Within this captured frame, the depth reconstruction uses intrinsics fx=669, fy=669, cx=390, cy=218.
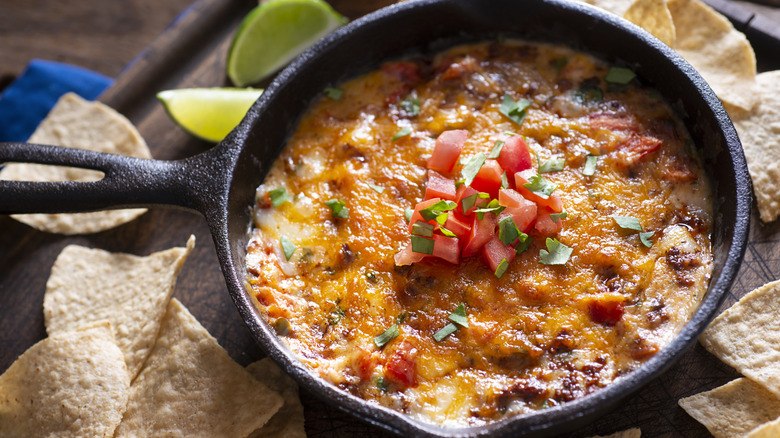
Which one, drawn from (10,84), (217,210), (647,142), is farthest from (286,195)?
(10,84)

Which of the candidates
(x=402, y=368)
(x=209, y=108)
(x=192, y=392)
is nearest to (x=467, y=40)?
(x=209, y=108)

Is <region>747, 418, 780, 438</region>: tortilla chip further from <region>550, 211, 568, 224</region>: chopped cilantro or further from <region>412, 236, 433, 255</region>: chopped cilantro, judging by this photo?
Result: <region>412, 236, 433, 255</region>: chopped cilantro

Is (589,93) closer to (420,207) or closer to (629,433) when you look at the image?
(420,207)

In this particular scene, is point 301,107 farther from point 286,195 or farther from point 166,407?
point 166,407

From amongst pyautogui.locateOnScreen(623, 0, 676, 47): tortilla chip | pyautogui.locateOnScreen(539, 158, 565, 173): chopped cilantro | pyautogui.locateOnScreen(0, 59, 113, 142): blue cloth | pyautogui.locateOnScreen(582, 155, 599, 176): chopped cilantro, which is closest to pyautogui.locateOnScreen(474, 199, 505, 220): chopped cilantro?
pyautogui.locateOnScreen(539, 158, 565, 173): chopped cilantro

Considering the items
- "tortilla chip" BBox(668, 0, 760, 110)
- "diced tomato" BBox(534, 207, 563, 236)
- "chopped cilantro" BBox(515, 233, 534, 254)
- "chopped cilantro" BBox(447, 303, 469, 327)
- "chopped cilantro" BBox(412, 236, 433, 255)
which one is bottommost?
"chopped cilantro" BBox(447, 303, 469, 327)

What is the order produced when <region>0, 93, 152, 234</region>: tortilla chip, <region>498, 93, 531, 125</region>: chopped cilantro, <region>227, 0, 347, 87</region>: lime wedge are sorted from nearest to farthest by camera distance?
<region>498, 93, 531, 125</region>: chopped cilantro < <region>0, 93, 152, 234</region>: tortilla chip < <region>227, 0, 347, 87</region>: lime wedge

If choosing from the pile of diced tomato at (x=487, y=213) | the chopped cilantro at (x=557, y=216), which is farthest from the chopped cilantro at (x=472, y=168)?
the chopped cilantro at (x=557, y=216)
